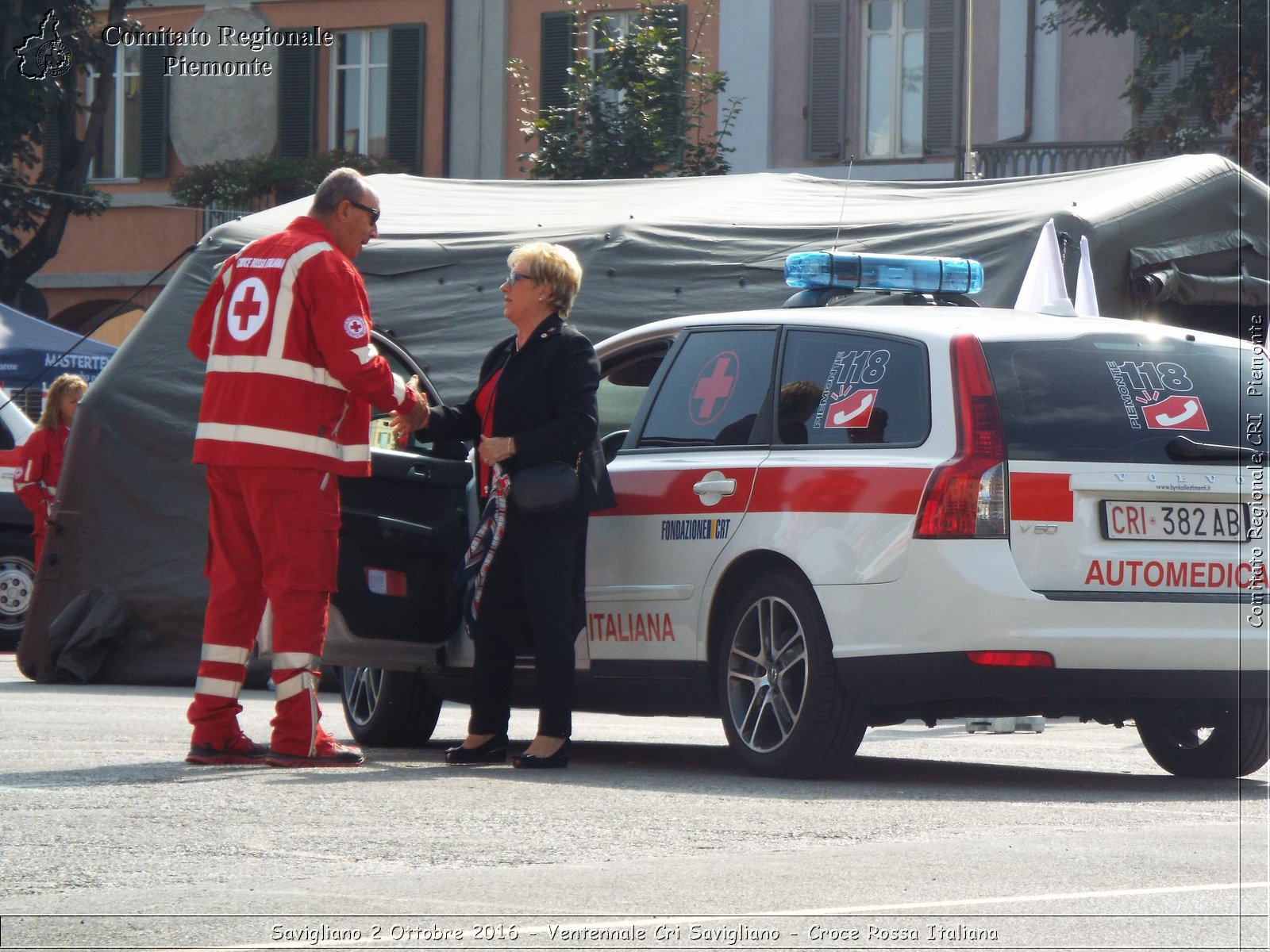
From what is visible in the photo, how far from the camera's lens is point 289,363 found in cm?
788

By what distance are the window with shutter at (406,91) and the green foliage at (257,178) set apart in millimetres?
371

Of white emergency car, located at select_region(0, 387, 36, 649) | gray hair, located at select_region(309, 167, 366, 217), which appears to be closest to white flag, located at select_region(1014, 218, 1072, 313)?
gray hair, located at select_region(309, 167, 366, 217)

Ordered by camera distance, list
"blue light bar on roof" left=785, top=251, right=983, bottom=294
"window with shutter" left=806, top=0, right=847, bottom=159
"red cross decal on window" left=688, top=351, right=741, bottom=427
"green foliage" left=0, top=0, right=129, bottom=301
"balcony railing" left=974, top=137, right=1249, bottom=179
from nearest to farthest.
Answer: "red cross decal on window" left=688, top=351, right=741, bottom=427 → "blue light bar on roof" left=785, top=251, right=983, bottom=294 → "balcony railing" left=974, top=137, right=1249, bottom=179 → "green foliage" left=0, top=0, right=129, bottom=301 → "window with shutter" left=806, top=0, right=847, bottom=159

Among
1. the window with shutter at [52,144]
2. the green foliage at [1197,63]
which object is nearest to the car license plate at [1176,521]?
the green foliage at [1197,63]

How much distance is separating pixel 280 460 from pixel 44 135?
25.3 meters

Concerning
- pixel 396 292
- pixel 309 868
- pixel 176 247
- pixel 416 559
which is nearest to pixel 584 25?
pixel 176 247

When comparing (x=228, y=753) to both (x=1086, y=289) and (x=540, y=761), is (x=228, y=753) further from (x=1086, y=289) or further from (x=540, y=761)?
(x=1086, y=289)

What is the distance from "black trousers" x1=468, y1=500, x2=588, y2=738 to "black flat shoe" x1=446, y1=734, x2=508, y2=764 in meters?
0.04

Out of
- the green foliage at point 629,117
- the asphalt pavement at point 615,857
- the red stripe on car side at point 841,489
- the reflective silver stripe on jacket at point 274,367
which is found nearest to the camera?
the asphalt pavement at point 615,857

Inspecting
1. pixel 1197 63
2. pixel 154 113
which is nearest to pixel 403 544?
pixel 1197 63

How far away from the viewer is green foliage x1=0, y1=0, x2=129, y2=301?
95.4 ft

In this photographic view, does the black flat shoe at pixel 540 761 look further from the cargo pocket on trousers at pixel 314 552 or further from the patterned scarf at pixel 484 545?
the cargo pocket on trousers at pixel 314 552

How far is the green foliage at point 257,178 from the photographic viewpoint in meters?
30.8

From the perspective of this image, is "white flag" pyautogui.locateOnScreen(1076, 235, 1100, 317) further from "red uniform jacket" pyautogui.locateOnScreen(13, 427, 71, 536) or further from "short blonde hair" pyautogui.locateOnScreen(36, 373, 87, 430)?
"red uniform jacket" pyautogui.locateOnScreen(13, 427, 71, 536)
